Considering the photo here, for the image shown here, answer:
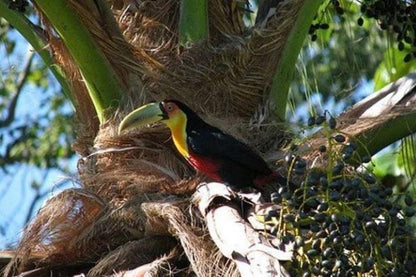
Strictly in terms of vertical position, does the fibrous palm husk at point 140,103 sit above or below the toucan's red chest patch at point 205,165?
above

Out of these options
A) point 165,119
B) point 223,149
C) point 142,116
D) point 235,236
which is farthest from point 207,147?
point 235,236

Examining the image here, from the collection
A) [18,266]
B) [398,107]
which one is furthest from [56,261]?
[398,107]

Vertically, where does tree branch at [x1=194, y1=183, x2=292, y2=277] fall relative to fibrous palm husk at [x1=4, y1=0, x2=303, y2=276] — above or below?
below

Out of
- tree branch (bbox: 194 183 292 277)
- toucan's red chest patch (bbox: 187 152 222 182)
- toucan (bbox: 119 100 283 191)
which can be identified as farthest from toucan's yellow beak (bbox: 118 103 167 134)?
tree branch (bbox: 194 183 292 277)

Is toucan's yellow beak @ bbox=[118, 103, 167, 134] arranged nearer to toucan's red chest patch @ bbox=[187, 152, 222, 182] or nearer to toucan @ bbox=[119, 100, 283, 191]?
toucan @ bbox=[119, 100, 283, 191]

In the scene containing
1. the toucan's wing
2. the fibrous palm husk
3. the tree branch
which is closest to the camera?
the tree branch

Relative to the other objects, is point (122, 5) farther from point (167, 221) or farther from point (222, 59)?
point (167, 221)

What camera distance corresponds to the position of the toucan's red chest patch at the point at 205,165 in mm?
3496

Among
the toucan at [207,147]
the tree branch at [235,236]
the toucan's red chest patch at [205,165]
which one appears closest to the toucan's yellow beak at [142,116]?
the toucan at [207,147]

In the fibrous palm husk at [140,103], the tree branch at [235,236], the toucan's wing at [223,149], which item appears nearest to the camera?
the tree branch at [235,236]

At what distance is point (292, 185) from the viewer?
292 cm

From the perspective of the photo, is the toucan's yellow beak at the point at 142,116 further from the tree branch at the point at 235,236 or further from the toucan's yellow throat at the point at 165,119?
the tree branch at the point at 235,236

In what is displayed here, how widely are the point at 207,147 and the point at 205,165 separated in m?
0.09

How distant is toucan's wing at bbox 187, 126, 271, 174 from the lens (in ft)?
11.1
